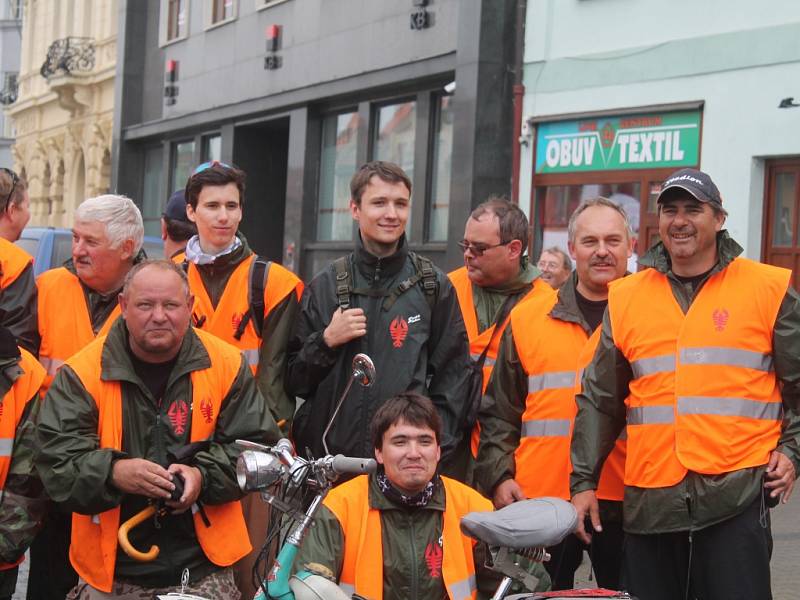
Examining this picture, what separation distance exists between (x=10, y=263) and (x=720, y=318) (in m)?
3.17

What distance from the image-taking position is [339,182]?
2488cm

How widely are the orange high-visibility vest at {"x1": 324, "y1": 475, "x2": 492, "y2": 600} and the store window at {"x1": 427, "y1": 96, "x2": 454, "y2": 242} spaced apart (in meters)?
15.6

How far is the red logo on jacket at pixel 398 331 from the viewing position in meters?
6.04

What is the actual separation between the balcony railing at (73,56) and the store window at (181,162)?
26.3 ft

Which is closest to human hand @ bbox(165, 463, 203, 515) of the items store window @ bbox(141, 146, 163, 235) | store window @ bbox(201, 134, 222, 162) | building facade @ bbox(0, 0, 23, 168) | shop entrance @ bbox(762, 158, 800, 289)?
shop entrance @ bbox(762, 158, 800, 289)

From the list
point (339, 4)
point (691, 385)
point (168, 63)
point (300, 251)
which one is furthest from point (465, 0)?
point (691, 385)

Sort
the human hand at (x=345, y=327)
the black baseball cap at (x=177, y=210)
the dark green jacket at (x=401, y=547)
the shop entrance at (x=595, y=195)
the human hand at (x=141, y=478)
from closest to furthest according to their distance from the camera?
the human hand at (x=141, y=478), the dark green jacket at (x=401, y=547), the human hand at (x=345, y=327), the black baseball cap at (x=177, y=210), the shop entrance at (x=595, y=195)

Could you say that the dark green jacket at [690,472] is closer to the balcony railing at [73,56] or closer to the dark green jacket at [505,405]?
the dark green jacket at [505,405]

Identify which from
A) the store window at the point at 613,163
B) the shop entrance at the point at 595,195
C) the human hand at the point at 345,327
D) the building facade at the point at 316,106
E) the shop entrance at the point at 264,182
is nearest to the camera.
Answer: the human hand at the point at 345,327

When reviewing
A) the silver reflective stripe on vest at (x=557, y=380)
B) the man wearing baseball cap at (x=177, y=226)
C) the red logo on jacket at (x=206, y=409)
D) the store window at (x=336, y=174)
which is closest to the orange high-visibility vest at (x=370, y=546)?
the red logo on jacket at (x=206, y=409)

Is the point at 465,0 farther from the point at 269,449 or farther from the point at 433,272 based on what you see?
the point at 269,449

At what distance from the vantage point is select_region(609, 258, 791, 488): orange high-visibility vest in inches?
210

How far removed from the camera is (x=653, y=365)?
218 inches

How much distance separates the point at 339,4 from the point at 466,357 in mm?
18564
